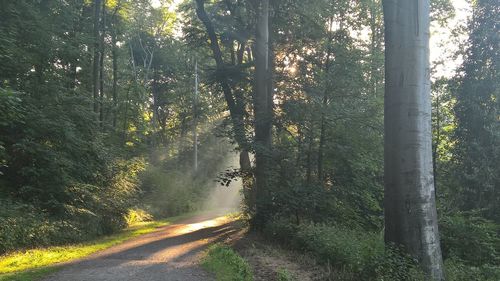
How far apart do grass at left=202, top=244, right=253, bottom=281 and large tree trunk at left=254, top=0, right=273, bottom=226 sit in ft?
11.0

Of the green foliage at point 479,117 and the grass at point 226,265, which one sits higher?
the green foliage at point 479,117

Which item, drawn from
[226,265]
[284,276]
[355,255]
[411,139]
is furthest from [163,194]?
[411,139]

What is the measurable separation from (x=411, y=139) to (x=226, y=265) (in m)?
4.80

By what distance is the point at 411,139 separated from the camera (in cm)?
700

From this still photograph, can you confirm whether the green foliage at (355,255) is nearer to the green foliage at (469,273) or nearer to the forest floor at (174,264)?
the forest floor at (174,264)

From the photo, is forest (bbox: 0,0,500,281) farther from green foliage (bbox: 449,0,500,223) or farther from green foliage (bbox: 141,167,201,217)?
Result: green foliage (bbox: 141,167,201,217)

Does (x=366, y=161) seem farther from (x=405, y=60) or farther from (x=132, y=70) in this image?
(x=132, y=70)

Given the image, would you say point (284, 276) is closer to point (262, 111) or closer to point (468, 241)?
point (468, 241)

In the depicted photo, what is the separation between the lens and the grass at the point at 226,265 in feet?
27.1

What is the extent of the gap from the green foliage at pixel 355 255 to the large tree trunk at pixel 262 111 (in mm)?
3134

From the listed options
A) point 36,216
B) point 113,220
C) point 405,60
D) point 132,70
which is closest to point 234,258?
point 405,60

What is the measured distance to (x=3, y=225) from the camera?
36.3 ft

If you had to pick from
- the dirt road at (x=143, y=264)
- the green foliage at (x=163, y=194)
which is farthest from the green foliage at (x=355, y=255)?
the green foliage at (x=163, y=194)

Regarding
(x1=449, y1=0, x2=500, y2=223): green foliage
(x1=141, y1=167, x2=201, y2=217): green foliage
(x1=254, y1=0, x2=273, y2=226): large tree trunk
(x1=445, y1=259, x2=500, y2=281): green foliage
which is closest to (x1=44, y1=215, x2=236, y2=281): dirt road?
(x1=254, y1=0, x2=273, y2=226): large tree trunk
